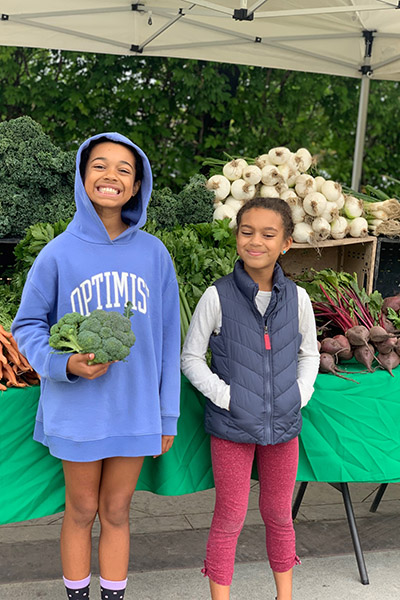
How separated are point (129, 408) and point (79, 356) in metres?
0.31

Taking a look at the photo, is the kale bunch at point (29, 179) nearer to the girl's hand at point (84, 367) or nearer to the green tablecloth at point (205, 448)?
the green tablecloth at point (205, 448)

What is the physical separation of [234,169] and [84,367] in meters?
2.41

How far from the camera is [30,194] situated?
11.6 ft

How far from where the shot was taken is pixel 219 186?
161 inches

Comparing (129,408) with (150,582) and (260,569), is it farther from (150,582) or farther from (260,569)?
(260,569)

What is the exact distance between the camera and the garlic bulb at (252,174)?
4.11 metres

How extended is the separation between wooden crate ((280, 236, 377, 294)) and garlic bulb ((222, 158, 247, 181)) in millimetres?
611

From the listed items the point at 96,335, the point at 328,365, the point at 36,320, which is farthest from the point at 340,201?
the point at 96,335

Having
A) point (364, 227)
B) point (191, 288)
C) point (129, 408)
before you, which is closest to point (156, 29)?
point (364, 227)

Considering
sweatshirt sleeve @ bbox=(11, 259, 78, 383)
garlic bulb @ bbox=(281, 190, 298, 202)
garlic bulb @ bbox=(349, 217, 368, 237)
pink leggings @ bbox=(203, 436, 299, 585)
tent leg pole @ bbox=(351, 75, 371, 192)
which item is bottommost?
pink leggings @ bbox=(203, 436, 299, 585)

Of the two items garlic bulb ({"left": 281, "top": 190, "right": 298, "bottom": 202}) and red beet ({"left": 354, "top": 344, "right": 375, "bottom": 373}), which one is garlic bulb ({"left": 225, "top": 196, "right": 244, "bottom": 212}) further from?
red beet ({"left": 354, "top": 344, "right": 375, "bottom": 373})

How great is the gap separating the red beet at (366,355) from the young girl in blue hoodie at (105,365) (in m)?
0.97

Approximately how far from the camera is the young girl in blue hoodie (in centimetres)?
217

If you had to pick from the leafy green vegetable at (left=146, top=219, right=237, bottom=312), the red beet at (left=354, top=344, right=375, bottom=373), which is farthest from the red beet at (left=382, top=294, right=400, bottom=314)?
the leafy green vegetable at (left=146, top=219, right=237, bottom=312)
